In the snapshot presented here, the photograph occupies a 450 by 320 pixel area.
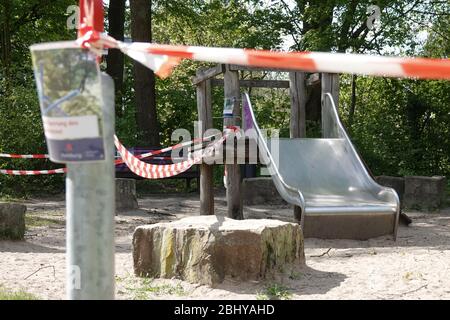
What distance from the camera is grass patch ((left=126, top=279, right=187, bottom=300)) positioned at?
498 centimetres

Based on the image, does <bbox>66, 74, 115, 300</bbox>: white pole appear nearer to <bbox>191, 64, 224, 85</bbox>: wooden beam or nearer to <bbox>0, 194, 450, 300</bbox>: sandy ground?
<bbox>0, 194, 450, 300</bbox>: sandy ground

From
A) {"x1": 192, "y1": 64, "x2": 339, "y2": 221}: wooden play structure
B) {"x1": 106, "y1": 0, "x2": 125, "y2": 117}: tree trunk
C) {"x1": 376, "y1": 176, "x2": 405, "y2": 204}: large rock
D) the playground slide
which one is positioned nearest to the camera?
the playground slide

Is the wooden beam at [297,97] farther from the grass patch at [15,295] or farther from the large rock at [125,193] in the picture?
the grass patch at [15,295]

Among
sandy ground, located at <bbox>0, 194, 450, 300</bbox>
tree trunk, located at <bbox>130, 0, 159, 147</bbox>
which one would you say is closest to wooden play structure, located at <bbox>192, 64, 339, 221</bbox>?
sandy ground, located at <bbox>0, 194, 450, 300</bbox>

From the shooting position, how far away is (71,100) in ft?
8.36

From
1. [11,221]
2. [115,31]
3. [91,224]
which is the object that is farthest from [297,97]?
[91,224]

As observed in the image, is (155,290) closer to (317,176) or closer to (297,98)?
(317,176)

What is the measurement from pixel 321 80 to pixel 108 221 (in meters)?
9.03

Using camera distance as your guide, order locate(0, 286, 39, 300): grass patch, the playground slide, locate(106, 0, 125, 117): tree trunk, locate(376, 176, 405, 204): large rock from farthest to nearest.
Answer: locate(106, 0, 125, 117): tree trunk
locate(376, 176, 405, 204): large rock
the playground slide
locate(0, 286, 39, 300): grass patch

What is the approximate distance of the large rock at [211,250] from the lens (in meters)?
5.25

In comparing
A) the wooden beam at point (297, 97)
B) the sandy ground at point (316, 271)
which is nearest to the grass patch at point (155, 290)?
the sandy ground at point (316, 271)

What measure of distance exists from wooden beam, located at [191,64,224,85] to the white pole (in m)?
7.74

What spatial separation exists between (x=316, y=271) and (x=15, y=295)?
2.48 metres

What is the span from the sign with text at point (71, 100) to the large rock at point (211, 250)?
9.16 ft
